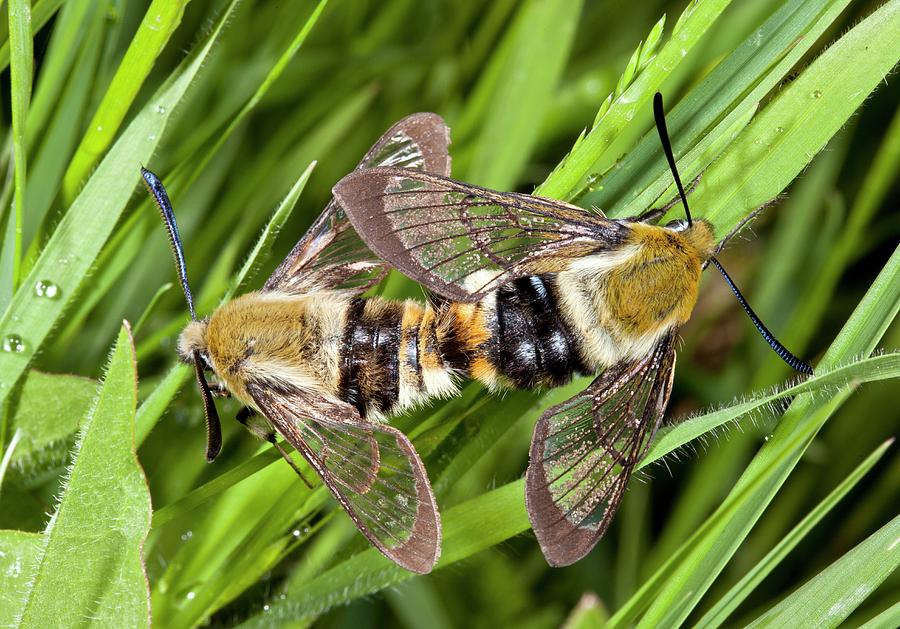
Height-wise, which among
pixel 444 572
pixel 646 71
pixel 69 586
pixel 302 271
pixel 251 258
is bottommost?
pixel 444 572

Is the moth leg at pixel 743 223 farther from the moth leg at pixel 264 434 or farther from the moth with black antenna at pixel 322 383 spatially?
the moth leg at pixel 264 434

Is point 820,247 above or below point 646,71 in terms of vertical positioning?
below

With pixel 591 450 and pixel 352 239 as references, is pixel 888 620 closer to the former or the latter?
pixel 591 450

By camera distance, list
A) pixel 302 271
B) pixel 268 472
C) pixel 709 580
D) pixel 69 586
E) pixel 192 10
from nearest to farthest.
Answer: pixel 69 586
pixel 709 580
pixel 268 472
pixel 302 271
pixel 192 10

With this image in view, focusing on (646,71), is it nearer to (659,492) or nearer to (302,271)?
(302,271)

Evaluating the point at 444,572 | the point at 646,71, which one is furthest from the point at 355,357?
the point at 646,71

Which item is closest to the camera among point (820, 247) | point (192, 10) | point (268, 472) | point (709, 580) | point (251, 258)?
point (709, 580)

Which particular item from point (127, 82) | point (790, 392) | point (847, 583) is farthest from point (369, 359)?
point (847, 583)

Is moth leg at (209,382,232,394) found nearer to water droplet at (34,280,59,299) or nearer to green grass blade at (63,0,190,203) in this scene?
water droplet at (34,280,59,299)
